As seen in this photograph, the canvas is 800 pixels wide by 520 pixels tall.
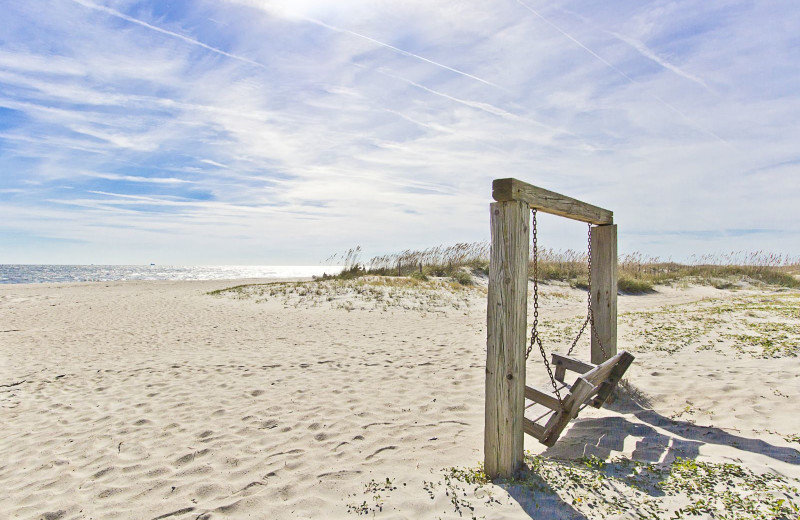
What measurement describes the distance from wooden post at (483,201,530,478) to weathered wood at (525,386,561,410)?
0.58 metres

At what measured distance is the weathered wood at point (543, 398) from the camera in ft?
13.2

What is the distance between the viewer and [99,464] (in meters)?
4.20

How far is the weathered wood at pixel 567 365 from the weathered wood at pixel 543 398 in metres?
1.14

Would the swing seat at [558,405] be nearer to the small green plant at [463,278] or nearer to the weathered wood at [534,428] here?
the weathered wood at [534,428]

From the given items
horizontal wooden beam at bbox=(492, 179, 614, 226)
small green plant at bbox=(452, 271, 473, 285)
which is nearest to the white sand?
horizontal wooden beam at bbox=(492, 179, 614, 226)

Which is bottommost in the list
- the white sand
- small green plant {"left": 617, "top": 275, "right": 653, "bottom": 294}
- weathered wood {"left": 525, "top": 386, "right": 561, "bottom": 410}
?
the white sand

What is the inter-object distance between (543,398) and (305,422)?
2.62 m

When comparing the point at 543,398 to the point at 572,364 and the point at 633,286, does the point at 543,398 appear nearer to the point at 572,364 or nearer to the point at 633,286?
the point at 572,364

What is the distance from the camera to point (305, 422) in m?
5.05

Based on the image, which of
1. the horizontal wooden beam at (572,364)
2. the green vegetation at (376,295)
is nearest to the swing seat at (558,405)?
the horizontal wooden beam at (572,364)

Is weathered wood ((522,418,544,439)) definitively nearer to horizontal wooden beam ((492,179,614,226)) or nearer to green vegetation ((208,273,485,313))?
horizontal wooden beam ((492,179,614,226))

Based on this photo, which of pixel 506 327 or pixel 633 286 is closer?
pixel 506 327

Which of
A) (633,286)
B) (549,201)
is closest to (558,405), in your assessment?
(549,201)

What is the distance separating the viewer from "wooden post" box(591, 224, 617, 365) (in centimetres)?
564
